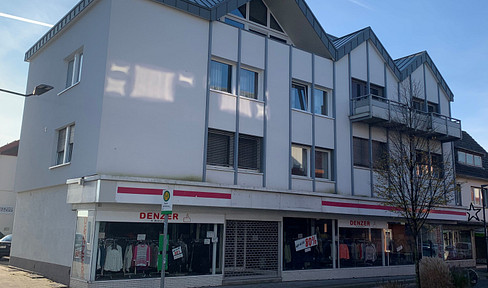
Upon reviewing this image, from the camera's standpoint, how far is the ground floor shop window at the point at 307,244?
17.3 meters

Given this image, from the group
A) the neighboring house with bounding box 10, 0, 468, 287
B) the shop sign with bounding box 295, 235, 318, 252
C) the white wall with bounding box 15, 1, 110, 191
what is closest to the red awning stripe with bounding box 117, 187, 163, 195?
the neighboring house with bounding box 10, 0, 468, 287

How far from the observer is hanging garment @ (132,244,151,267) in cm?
1365

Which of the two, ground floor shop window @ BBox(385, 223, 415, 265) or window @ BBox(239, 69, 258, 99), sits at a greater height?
window @ BBox(239, 69, 258, 99)

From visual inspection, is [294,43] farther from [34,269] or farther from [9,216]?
[9,216]

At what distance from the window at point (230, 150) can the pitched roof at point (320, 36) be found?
13.9 feet

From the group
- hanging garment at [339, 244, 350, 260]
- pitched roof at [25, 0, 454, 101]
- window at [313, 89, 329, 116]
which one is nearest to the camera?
pitched roof at [25, 0, 454, 101]

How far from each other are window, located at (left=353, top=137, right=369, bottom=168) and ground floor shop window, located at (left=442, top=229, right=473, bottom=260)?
774 centimetres

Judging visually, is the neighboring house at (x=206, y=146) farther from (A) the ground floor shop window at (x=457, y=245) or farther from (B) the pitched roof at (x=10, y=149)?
(B) the pitched roof at (x=10, y=149)

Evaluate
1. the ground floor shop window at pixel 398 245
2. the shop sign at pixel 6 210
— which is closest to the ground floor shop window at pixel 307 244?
the ground floor shop window at pixel 398 245

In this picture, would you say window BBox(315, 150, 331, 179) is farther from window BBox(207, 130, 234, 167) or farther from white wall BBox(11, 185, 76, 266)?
white wall BBox(11, 185, 76, 266)

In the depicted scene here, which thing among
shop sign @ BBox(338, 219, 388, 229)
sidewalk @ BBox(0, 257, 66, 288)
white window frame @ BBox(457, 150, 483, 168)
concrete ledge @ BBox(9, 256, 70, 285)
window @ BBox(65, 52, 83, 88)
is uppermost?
window @ BBox(65, 52, 83, 88)

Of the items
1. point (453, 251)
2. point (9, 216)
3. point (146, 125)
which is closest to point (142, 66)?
point (146, 125)

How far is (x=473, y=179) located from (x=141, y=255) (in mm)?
22537

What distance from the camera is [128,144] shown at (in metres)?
13.8
